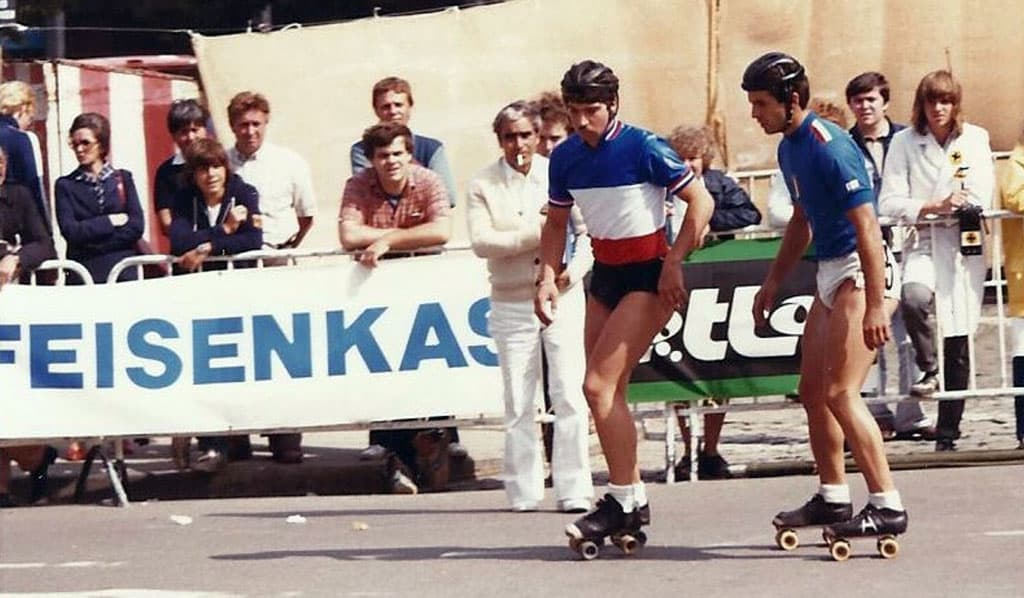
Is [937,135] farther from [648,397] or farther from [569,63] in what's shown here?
[569,63]

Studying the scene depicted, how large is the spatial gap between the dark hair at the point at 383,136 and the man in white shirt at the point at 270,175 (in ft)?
4.47

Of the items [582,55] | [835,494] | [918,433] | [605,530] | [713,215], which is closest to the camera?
[835,494]

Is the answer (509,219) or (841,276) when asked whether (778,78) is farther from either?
(509,219)

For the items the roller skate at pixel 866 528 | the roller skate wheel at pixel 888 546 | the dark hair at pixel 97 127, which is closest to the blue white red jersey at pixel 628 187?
the roller skate at pixel 866 528

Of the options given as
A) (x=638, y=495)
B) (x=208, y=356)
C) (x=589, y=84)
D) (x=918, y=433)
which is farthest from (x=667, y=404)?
(x=589, y=84)

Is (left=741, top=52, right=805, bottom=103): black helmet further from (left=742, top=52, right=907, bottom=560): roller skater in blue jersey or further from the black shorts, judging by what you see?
the black shorts

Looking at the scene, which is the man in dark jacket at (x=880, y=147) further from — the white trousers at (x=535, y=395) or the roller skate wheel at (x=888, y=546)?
the roller skate wheel at (x=888, y=546)

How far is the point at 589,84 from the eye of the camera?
10.8m

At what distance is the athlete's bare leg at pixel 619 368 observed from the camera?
421 inches

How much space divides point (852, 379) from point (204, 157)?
16.2 ft

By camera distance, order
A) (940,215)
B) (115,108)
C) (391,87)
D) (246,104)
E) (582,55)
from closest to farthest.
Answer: (940,215), (391,87), (246,104), (582,55), (115,108)

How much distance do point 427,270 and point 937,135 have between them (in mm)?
2789

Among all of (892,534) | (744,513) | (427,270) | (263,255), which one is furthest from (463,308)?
(892,534)

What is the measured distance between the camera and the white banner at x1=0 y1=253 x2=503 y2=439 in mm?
13625
